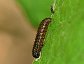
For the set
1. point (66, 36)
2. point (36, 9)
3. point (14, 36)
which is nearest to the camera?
point (66, 36)

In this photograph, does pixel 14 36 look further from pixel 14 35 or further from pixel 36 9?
pixel 36 9

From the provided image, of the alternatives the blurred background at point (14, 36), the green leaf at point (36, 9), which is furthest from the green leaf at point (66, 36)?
the blurred background at point (14, 36)

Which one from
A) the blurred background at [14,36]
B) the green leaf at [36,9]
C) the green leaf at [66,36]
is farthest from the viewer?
the blurred background at [14,36]

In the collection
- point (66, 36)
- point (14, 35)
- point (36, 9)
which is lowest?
point (14, 35)

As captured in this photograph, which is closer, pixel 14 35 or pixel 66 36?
pixel 66 36

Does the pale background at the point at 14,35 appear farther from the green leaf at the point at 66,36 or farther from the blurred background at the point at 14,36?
the green leaf at the point at 66,36

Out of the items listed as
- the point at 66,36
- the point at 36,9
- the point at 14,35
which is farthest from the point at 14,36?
the point at 66,36

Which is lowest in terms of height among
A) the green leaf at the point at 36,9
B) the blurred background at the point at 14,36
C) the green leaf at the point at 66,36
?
the blurred background at the point at 14,36
